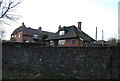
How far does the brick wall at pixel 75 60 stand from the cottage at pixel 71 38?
1834 cm

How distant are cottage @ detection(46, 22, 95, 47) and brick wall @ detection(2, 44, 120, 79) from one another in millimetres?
18336

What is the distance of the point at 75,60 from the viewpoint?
7559 mm

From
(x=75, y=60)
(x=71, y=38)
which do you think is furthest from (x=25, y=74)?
(x=71, y=38)

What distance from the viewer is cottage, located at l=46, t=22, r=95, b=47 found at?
1091 inches

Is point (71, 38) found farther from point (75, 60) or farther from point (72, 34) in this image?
point (75, 60)

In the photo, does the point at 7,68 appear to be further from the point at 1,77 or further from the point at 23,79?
the point at 23,79

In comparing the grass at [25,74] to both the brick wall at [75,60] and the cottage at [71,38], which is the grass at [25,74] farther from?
the cottage at [71,38]

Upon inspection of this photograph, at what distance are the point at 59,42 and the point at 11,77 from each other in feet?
79.0

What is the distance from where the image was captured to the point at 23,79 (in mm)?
7035

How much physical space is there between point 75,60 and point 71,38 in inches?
834

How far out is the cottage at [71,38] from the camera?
27719 mm

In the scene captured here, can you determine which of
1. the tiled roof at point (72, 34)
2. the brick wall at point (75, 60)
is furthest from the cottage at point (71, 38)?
the brick wall at point (75, 60)

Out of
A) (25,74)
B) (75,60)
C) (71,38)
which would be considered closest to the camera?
(75,60)

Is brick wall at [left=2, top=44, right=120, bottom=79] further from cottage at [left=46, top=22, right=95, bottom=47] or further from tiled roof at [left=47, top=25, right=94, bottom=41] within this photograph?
tiled roof at [left=47, top=25, right=94, bottom=41]
